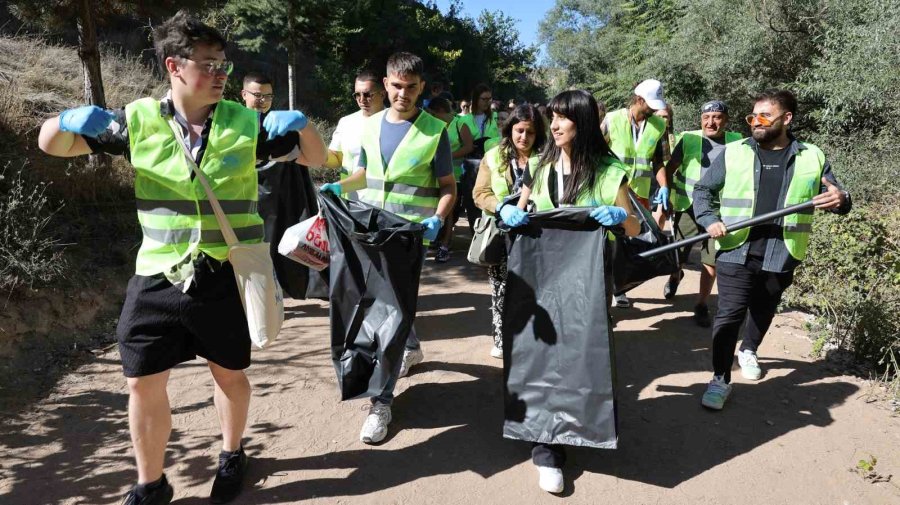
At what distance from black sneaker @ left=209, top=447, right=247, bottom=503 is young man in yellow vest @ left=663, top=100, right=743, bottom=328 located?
3.89 meters

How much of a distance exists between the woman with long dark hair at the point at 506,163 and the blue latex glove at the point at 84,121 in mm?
2344

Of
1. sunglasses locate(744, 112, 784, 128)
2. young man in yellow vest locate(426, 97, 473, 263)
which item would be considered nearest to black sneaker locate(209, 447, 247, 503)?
sunglasses locate(744, 112, 784, 128)

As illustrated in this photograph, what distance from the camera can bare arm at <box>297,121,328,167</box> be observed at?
2.45 metres

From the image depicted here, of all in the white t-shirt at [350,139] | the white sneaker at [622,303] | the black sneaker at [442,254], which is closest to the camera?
the white t-shirt at [350,139]

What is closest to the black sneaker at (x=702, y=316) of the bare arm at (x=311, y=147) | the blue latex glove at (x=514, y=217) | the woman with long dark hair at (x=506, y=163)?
the woman with long dark hair at (x=506, y=163)

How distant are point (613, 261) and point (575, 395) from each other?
726 mm

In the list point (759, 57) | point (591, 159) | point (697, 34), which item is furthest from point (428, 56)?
point (591, 159)

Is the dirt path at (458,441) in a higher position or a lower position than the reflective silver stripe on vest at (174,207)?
lower

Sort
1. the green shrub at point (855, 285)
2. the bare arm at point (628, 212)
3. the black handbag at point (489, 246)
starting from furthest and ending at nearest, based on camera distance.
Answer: the green shrub at point (855, 285), the black handbag at point (489, 246), the bare arm at point (628, 212)

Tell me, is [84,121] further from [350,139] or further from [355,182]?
[350,139]

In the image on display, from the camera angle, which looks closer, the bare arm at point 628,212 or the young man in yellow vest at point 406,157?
the bare arm at point 628,212

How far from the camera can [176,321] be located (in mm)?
2355

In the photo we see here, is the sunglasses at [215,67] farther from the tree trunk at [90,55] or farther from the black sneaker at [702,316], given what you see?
the tree trunk at [90,55]

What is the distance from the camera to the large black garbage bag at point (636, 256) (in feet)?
9.95
